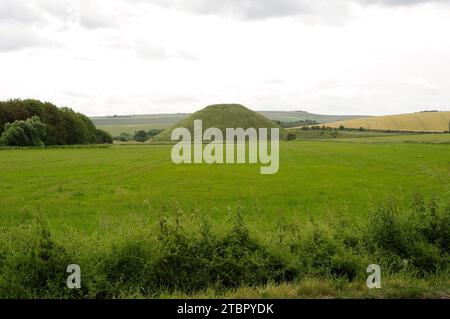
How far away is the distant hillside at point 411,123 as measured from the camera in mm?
158000

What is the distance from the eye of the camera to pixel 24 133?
90.2 metres

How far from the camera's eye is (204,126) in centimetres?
18338

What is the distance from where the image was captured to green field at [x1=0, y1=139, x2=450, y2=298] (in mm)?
9523

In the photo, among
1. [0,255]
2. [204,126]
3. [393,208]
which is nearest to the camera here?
[0,255]

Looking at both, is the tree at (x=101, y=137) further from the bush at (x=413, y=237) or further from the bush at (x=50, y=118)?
the bush at (x=413, y=237)

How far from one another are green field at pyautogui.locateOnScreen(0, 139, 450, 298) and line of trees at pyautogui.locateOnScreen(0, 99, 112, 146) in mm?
50483

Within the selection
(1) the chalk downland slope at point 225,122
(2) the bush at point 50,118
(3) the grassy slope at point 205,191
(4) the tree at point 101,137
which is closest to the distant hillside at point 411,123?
(1) the chalk downland slope at point 225,122

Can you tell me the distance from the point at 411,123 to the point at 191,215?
564ft

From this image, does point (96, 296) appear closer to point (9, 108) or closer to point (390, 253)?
point (390, 253)

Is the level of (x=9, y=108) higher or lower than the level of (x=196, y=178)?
higher

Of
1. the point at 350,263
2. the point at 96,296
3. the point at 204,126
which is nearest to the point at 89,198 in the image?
the point at 96,296

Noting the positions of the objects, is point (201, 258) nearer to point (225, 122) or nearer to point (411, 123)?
point (411, 123)

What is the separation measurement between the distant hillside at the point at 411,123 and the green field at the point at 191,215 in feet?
410
